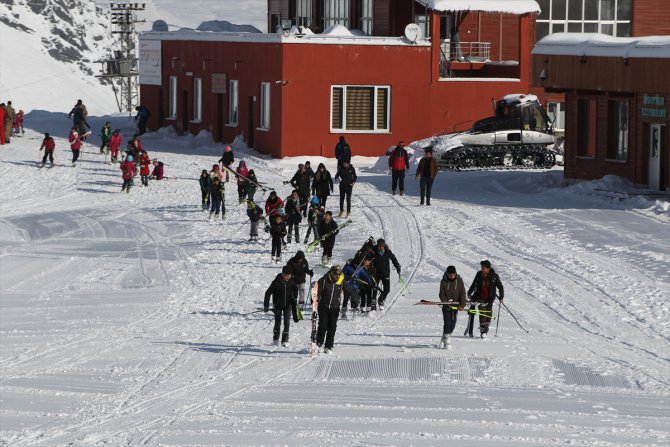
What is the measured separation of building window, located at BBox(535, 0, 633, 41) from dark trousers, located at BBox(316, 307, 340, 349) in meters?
36.4

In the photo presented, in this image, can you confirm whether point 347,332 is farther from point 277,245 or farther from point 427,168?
point 427,168

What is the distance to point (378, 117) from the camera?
4972cm

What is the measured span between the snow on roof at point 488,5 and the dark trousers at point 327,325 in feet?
98.9

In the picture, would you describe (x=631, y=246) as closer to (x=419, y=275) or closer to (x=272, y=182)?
(x=419, y=275)

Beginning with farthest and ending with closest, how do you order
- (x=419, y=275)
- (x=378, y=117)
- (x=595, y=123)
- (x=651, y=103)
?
(x=378, y=117) → (x=595, y=123) → (x=651, y=103) → (x=419, y=275)

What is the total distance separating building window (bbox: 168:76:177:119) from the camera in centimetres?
5997

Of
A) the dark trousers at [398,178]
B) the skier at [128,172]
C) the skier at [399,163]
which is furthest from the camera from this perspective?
the skier at [128,172]

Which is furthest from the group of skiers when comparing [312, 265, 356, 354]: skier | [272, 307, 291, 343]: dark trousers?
[312, 265, 356, 354]: skier

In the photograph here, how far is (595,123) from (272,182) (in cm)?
995

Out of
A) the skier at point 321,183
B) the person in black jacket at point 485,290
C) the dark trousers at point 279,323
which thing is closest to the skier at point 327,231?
the skier at point 321,183

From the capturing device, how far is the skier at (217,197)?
115 ft

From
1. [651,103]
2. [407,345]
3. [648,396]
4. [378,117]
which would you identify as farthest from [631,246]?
[378,117]

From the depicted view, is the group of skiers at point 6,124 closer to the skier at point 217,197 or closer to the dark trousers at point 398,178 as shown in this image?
the skier at point 217,197

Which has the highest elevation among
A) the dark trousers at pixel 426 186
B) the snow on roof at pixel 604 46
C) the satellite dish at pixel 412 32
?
the satellite dish at pixel 412 32
